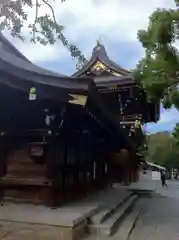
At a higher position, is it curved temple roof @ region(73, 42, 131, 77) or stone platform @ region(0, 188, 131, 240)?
curved temple roof @ region(73, 42, 131, 77)

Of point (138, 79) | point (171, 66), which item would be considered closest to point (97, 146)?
point (138, 79)

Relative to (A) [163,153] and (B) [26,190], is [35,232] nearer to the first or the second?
(B) [26,190]

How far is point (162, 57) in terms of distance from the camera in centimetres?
665

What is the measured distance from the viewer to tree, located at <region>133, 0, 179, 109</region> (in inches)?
252

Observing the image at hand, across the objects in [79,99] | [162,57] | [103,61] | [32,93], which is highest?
[103,61]

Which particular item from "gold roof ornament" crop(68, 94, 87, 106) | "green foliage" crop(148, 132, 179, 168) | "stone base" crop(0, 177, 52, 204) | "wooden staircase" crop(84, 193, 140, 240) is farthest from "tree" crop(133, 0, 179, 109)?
"green foliage" crop(148, 132, 179, 168)

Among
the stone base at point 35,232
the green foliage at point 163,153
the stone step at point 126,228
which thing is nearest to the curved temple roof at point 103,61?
the stone step at point 126,228

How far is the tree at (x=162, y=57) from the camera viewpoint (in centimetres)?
641

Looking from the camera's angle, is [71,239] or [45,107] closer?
[71,239]

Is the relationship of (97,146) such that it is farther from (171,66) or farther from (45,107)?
(171,66)

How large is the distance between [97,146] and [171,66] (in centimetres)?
659

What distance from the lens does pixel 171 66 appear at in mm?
6535

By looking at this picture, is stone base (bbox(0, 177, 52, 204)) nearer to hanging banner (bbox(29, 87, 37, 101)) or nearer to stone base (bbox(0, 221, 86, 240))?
stone base (bbox(0, 221, 86, 240))

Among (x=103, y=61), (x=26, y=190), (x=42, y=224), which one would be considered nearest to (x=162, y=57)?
(x=42, y=224)
